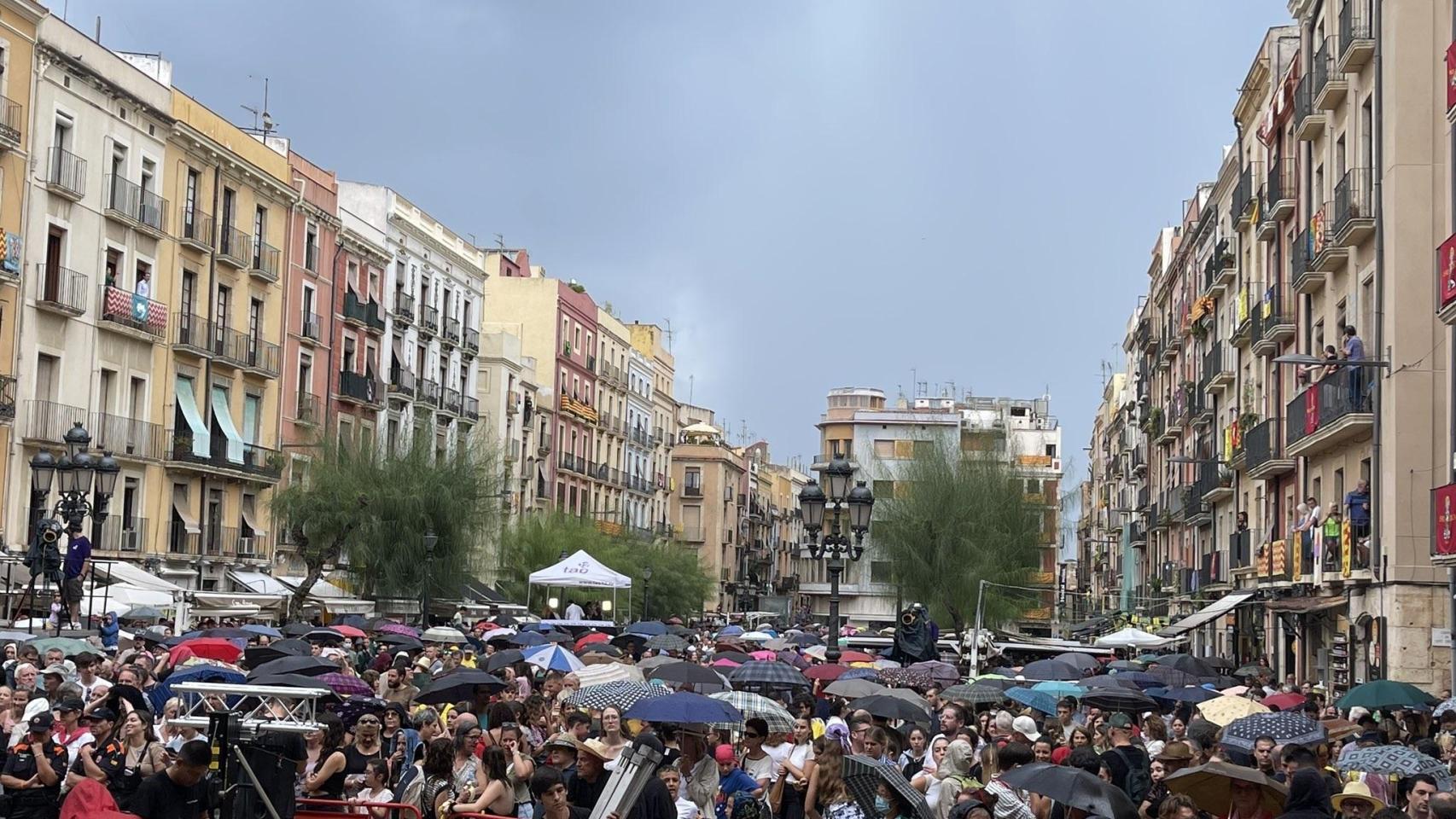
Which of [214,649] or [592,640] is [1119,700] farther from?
[592,640]

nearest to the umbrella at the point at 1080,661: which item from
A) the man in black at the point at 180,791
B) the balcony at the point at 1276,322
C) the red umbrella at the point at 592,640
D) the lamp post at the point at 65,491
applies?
the red umbrella at the point at 592,640

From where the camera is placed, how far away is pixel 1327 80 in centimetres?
3306

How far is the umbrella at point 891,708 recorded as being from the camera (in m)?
16.3

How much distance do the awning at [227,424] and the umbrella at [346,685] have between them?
2937cm

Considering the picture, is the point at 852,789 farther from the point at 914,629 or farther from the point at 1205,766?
the point at 914,629

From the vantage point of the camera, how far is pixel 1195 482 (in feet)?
182

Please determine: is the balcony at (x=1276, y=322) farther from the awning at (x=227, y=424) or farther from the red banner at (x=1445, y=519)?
the awning at (x=227, y=424)

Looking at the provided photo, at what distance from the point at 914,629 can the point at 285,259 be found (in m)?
25.2

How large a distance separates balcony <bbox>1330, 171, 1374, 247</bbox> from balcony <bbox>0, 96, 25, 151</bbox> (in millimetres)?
24619

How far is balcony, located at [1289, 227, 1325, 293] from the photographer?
34406 mm

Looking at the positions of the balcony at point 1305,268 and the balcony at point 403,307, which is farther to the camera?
the balcony at point 403,307

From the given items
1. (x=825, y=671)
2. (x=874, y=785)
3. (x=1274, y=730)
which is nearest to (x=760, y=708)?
(x=1274, y=730)

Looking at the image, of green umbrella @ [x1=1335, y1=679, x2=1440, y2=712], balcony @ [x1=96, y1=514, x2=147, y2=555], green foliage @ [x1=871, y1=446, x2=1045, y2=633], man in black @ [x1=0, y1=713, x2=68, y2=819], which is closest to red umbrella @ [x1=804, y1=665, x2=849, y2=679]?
green umbrella @ [x1=1335, y1=679, x2=1440, y2=712]

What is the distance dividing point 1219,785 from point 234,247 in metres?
40.8
